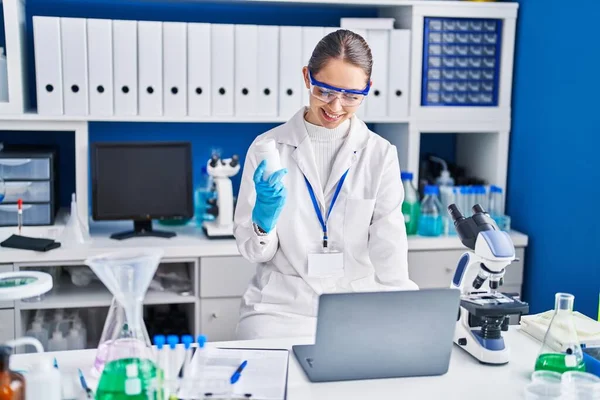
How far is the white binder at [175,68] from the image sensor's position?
Result: 109 inches

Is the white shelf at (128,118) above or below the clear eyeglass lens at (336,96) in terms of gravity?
below

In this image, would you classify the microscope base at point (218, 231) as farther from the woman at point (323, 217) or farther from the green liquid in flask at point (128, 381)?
the green liquid in flask at point (128, 381)

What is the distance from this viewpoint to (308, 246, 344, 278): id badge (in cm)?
209

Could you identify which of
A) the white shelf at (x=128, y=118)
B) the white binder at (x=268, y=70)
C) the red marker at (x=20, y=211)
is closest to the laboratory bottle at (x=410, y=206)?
the white shelf at (x=128, y=118)

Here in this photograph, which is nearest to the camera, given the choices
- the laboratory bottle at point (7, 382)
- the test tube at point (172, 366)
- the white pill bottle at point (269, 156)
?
the laboratory bottle at point (7, 382)

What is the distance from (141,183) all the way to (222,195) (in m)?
0.32

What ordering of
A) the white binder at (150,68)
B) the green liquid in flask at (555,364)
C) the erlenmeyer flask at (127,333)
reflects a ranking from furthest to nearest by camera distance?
the white binder at (150,68) → the green liquid in flask at (555,364) → the erlenmeyer flask at (127,333)

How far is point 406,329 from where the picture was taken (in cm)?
150

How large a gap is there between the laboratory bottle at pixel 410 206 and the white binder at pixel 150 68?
3.39ft

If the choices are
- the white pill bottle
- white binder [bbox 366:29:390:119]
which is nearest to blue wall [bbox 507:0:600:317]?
white binder [bbox 366:29:390:119]

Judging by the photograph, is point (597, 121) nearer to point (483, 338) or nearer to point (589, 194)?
point (589, 194)

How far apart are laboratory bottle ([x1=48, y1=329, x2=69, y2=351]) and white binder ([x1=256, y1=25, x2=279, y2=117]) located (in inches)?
44.9

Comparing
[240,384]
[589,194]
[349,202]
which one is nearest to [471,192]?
[589,194]

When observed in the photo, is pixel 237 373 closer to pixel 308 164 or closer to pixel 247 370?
pixel 247 370
